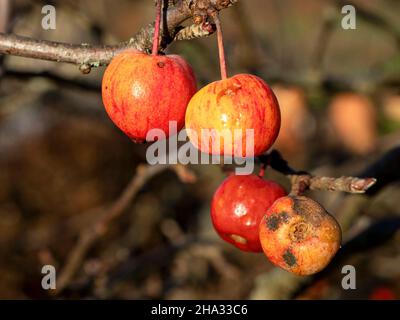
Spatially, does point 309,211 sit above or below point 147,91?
below

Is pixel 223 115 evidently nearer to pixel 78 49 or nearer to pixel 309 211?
pixel 309 211

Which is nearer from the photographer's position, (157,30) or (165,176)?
(157,30)

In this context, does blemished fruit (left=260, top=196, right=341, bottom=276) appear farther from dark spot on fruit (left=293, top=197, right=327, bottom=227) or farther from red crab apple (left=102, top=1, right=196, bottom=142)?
red crab apple (left=102, top=1, right=196, bottom=142)

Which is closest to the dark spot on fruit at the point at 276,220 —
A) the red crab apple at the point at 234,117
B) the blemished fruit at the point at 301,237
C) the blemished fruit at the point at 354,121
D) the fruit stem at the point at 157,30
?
the blemished fruit at the point at 301,237

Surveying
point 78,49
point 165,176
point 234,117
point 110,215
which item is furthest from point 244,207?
point 165,176
